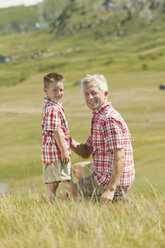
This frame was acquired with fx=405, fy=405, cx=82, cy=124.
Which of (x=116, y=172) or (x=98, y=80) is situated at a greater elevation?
(x=98, y=80)

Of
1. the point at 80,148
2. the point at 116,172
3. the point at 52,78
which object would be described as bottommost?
the point at 116,172

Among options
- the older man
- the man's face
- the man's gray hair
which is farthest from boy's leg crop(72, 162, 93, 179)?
the man's gray hair

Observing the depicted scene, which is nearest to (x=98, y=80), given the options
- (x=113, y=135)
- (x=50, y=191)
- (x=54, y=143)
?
(x=113, y=135)

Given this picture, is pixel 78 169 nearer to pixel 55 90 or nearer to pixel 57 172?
pixel 57 172

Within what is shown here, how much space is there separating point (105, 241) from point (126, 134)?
1.84 m

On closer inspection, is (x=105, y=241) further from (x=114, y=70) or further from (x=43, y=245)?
(x=114, y=70)

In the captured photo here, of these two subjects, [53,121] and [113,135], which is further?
[53,121]

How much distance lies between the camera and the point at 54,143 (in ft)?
16.3

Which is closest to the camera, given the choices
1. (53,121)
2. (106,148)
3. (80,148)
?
(106,148)

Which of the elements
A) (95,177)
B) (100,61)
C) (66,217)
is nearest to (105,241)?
(66,217)

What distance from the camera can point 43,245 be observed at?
301cm

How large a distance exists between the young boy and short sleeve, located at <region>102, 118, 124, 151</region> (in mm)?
578

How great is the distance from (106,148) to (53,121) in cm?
75

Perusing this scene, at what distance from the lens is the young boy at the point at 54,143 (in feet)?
16.0
